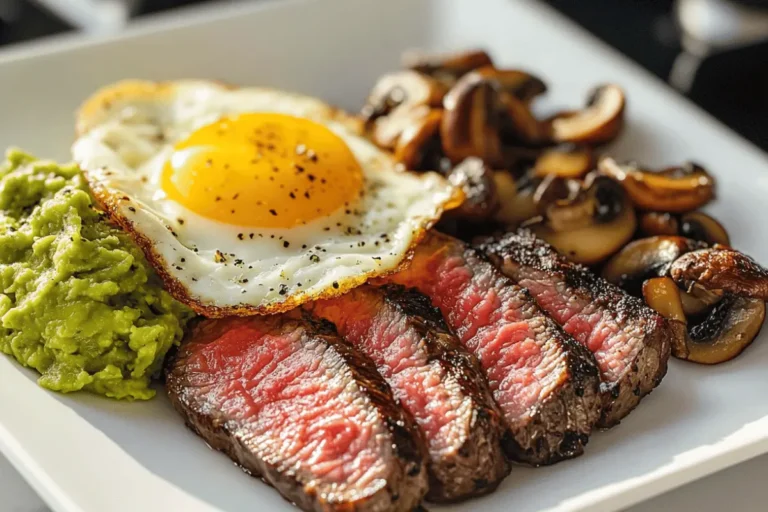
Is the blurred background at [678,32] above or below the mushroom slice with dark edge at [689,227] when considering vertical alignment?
below

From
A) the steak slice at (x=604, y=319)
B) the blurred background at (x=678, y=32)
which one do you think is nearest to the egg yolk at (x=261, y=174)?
the steak slice at (x=604, y=319)

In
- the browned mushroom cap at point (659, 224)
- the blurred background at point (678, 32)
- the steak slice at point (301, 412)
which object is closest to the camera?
the steak slice at point (301, 412)

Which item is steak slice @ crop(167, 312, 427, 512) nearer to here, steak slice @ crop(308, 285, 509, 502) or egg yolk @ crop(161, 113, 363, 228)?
steak slice @ crop(308, 285, 509, 502)

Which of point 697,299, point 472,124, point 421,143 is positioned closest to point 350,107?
point 421,143

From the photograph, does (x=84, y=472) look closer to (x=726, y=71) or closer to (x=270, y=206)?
(x=270, y=206)

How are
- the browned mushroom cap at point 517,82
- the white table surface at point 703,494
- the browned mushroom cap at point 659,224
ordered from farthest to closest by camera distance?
the browned mushroom cap at point 517,82
the browned mushroom cap at point 659,224
the white table surface at point 703,494

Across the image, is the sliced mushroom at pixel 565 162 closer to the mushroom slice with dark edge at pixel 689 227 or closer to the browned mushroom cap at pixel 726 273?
the mushroom slice with dark edge at pixel 689 227

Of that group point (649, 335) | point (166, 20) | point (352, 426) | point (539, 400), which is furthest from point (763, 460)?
point (166, 20)
